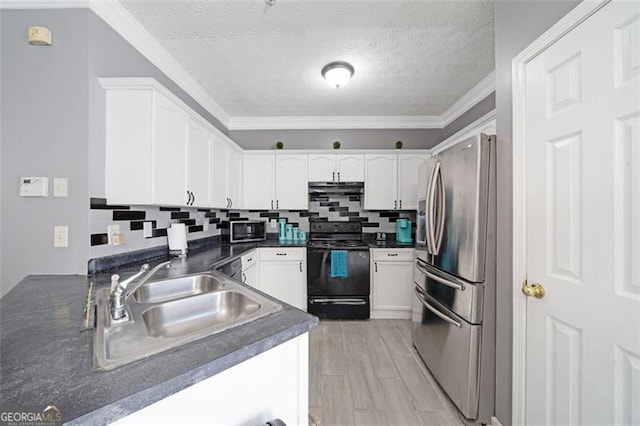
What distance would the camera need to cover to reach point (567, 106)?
3.50ft

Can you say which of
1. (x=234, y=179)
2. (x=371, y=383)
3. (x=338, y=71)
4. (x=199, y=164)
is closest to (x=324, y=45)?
(x=338, y=71)

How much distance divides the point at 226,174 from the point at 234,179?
10.4 inches

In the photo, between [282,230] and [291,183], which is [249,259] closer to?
[282,230]

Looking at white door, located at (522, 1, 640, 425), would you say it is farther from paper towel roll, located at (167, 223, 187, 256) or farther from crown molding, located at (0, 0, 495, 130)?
paper towel roll, located at (167, 223, 187, 256)

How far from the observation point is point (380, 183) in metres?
3.35

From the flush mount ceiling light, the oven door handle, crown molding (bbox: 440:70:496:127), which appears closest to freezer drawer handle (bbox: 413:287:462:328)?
the oven door handle

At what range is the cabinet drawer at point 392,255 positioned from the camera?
3018 mm

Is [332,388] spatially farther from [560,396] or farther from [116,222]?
[116,222]

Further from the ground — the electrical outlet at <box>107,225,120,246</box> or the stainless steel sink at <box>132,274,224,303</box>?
the electrical outlet at <box>107,225,120,246</box>

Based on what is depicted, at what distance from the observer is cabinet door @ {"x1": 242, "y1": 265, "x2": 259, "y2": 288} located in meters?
2.65

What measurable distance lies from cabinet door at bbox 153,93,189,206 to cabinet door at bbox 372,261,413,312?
226 cm

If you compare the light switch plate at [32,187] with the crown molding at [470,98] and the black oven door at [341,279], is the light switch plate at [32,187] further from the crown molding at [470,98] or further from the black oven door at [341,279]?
the crown molding at [470,98]

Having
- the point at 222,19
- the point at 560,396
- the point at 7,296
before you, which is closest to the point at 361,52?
the point at 222,19

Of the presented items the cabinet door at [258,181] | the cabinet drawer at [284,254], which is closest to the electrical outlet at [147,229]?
the cabinet drawer at [284,254]
